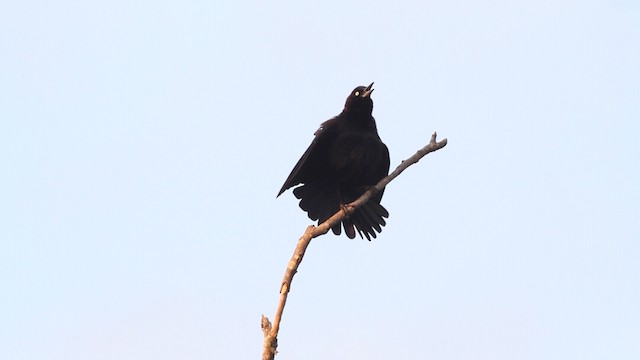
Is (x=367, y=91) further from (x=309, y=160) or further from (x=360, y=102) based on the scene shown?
(x=309, y=160)

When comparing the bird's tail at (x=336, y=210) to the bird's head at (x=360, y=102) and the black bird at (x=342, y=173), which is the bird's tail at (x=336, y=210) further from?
the bird's head at (x=360, y=102)

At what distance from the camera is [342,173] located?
772 centimetres

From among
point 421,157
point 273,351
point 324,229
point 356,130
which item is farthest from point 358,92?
point 273,351

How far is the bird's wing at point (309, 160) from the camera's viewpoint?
7371 millimetres

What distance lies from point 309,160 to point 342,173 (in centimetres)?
29

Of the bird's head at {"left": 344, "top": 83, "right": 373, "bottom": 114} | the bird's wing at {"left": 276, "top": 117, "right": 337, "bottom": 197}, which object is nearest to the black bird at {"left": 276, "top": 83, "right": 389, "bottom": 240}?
the bird's wing at {"left": 276, "top": 117, "right": 337, "bottom": 197}

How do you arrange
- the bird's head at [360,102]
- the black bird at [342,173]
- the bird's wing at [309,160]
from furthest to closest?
the bird's head at [360,102], the black bird at [342,173], the bird's wing at [309,160]

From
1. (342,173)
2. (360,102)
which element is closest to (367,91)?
(360,102)

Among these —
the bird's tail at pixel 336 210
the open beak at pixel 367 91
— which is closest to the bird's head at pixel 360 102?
the open beak at pixel 367 91

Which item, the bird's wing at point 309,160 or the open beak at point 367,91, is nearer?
the bird's wing at point 309,160

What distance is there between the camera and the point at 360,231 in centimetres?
757

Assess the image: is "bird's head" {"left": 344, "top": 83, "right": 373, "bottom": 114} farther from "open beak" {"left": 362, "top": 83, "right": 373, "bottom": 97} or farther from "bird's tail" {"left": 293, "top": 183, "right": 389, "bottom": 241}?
"bird's tail" {"left": 293, "top": 183, "right": 389, "bottom": 241}

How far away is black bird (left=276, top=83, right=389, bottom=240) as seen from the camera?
7578 millimetres

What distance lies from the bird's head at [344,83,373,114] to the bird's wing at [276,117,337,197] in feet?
0.90
